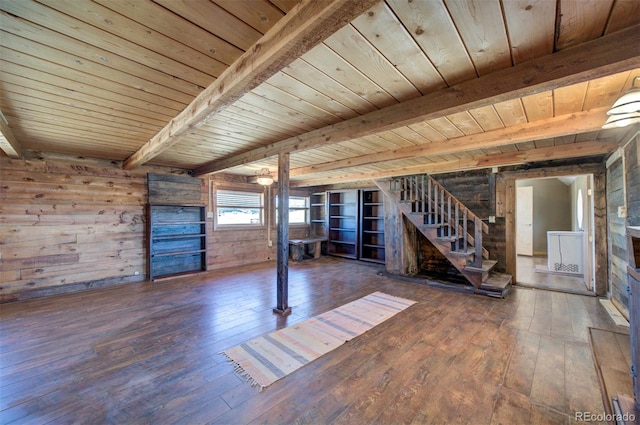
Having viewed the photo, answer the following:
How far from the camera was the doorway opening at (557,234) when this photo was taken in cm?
437

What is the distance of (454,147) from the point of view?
318 centimetres

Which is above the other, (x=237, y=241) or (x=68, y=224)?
(x=68, y=224)

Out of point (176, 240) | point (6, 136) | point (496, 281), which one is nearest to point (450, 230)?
point (496, 281)

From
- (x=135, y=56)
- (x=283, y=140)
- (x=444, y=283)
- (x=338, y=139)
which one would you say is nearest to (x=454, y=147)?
(x=338, y=139)

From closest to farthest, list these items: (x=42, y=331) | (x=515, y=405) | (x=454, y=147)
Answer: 1. (x=515, y=405)
2. (x=42, y=331)
3. (x=454, y=147)

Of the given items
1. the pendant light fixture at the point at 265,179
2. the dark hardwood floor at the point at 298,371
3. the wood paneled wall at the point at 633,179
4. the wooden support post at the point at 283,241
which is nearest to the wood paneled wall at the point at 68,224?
the dark hardwood floor at the point at 298,371

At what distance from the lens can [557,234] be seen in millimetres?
5574

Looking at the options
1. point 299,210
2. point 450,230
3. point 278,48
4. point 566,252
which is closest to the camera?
point 278,48

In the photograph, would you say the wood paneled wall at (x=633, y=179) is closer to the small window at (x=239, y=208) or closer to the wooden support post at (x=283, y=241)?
the wooden support post at (x=283, y=241)

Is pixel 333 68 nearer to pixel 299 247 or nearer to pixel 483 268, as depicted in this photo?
pixel 483 268

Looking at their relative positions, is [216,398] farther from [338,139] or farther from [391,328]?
[338,139]

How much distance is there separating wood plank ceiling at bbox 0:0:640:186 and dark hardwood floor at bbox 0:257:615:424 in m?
2.10

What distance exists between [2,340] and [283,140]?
3.63 metres

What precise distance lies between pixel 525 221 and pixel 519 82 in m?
7.98
